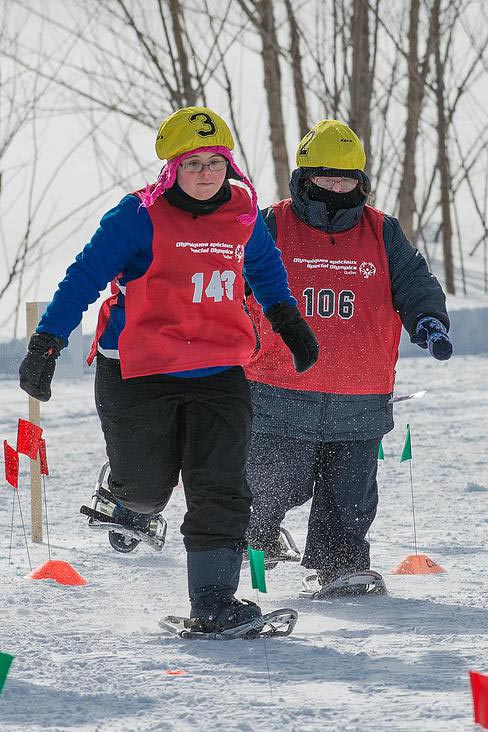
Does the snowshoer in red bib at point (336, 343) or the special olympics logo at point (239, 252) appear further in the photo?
the snowshoer in red bib at point (336, 343)

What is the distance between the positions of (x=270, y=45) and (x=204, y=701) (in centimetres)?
957

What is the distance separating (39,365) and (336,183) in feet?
3.93

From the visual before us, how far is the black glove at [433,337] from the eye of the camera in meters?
3.60

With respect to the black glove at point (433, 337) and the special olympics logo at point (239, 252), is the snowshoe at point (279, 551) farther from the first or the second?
the special olympics logo at point (239, 252)

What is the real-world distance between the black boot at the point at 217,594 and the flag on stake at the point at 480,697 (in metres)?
1.01

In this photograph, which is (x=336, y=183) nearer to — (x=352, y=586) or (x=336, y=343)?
(x=336, y=343)

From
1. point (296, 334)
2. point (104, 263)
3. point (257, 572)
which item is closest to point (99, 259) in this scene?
point (104, 263)

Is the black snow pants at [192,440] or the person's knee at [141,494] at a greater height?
the black snow pants at [192,440]

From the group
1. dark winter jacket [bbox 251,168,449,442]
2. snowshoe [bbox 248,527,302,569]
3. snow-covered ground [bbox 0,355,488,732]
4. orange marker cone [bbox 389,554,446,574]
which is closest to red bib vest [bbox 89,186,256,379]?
dark winter jacket [bbox 251,168,449,442]

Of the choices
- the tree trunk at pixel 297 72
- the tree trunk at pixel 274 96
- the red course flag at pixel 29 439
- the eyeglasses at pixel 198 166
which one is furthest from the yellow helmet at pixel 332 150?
the tree trunk at pixel 297 72

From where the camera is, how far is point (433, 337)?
3.65m

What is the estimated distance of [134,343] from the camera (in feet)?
10.7

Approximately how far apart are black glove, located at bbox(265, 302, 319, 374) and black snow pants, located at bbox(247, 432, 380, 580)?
0.39 metres

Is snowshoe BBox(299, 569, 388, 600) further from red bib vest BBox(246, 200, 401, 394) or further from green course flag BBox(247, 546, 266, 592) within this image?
green course flag BBox(247, 546, 266, 592)
